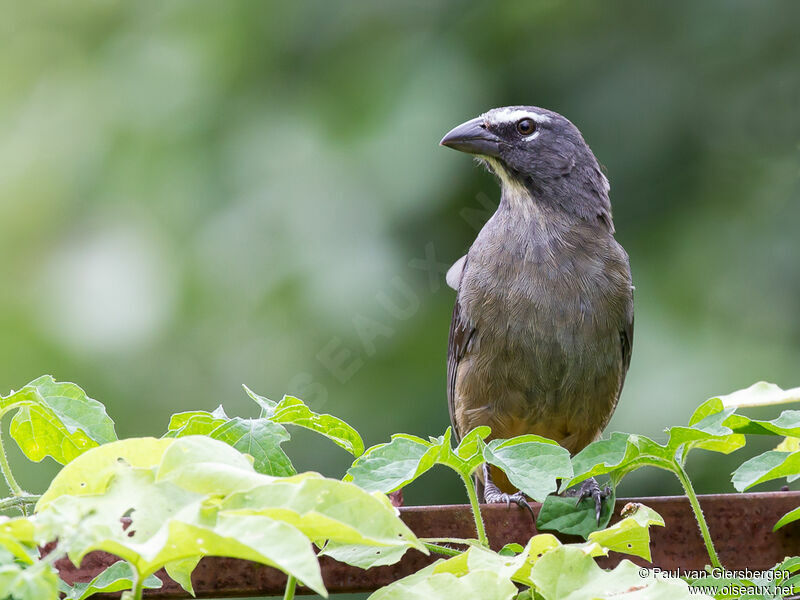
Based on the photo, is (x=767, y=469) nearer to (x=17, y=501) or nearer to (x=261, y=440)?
(x=261, y=440)

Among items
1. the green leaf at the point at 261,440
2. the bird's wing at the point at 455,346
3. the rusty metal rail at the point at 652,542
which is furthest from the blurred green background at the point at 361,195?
the green leaf at the point at 261,440

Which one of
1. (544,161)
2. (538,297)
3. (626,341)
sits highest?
(544,161)

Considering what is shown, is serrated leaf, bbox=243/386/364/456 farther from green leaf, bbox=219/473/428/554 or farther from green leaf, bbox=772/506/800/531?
green leaf, bbox=772/506/800/531

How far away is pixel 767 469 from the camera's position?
1.72m

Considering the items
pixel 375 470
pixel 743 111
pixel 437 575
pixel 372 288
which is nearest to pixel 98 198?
pixel 372 288

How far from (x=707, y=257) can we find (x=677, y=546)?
8.90 ft

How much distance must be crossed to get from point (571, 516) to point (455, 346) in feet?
8.35

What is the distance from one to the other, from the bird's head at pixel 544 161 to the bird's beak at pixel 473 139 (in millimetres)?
12

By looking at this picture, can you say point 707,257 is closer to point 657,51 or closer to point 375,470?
point 657,51

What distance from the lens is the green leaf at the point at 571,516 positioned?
196cm

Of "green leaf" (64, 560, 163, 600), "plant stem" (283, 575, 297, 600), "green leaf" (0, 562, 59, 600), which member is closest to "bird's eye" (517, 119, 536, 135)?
"green leaf" (64, 560, 163, 600)

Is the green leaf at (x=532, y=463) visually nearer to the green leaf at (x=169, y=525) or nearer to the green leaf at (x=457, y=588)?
the green leaf at (x=457, y=588)

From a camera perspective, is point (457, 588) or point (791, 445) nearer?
point (457, 588)

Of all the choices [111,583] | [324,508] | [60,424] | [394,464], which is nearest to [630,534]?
[394,464]
